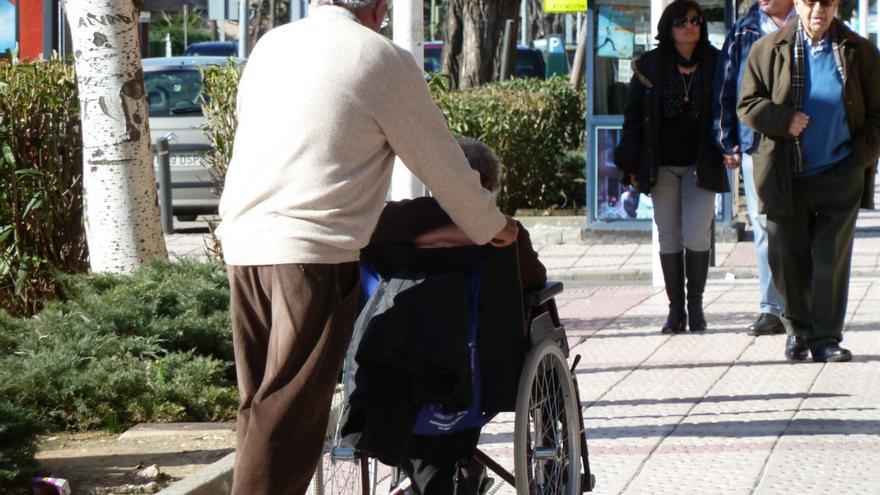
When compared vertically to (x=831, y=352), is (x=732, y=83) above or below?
above

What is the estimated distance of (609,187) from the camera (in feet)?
47.3

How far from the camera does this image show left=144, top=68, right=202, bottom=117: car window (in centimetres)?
1609

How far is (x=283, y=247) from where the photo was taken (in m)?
3.85

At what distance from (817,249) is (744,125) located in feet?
2.55

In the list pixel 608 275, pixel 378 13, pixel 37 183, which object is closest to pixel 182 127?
pixel 608 275

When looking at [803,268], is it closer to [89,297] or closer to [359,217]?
[89,297]

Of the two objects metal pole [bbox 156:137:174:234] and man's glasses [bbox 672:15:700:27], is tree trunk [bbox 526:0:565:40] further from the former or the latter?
man's glasses [bbox 672:15:700:27]

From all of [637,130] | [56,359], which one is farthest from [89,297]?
[637,130]

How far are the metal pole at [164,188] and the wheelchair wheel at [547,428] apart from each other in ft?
23.4

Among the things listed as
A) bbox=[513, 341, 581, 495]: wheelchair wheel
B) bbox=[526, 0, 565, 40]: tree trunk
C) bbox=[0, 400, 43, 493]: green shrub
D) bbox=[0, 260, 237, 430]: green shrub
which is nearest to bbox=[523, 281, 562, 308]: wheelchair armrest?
bbox=[513, 341, 581, 495]: wheelchair wheel

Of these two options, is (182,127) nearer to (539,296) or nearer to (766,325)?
(766,325)

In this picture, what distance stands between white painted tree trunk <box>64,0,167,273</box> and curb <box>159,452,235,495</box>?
263cm

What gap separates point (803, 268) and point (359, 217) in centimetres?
460

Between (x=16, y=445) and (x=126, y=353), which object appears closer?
(x=16, y=445)
